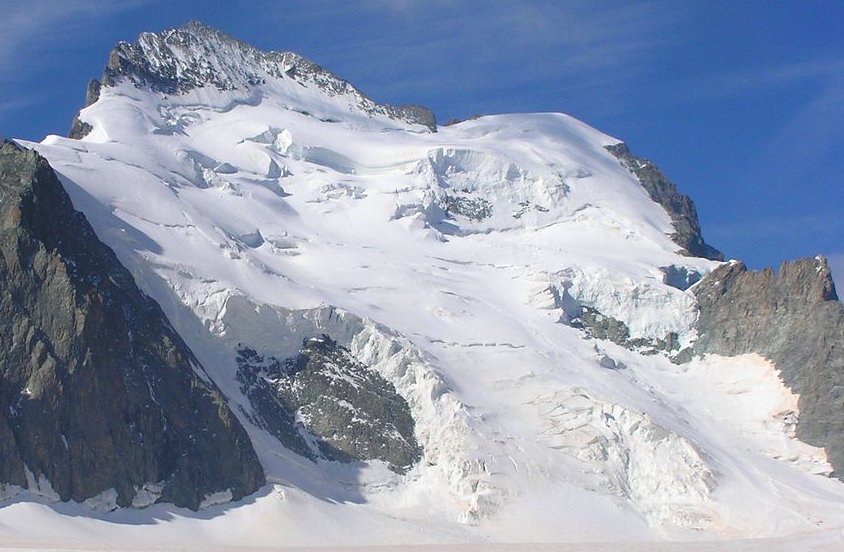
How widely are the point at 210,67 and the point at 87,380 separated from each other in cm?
6321

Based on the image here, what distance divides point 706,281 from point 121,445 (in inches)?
1937

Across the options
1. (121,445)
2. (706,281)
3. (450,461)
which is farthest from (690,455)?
(121,445)

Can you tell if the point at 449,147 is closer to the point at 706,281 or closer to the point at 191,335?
the point at 706,281

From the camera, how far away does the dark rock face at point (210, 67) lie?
133m

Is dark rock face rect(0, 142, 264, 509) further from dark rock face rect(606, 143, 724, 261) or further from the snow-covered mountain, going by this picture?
dark rock face rect(606, 143, 724, 261)

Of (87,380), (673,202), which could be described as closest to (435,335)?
(87,380)

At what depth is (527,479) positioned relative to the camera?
8956 centimetres

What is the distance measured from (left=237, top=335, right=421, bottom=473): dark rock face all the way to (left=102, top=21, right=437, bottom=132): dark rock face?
44.5 meters

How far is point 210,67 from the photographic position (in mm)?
138125

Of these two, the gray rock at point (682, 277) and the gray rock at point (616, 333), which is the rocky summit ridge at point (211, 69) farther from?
the gray rock at point (616, 333)

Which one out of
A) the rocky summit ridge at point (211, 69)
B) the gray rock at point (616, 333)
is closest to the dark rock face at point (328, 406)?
the gray rock at point (616, 333)

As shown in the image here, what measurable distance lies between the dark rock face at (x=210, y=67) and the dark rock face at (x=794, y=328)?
137 feet

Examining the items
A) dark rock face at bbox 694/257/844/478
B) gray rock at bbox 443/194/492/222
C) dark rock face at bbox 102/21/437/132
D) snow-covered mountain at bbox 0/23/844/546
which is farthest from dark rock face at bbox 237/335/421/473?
dark rock face at bbox 102/21/437/132

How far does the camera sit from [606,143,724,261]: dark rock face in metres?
130
